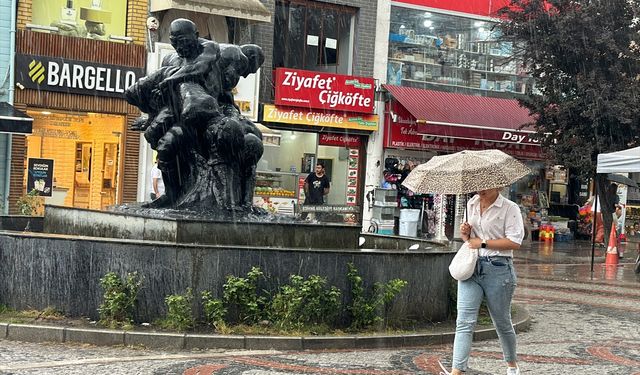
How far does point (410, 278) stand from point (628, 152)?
990 cm

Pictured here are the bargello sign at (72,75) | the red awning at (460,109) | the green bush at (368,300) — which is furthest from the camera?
the red awning at (460,109)

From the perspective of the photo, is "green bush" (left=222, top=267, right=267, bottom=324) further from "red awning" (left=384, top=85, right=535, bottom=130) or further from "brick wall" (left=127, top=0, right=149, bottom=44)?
"red awning" (left=384, top=85, right=535, bottom=130)

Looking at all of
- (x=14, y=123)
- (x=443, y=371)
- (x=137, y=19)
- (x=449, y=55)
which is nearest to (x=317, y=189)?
(x=137, y=19)

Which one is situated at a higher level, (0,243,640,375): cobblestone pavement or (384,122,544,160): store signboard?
(384,122,544,160): store signboard

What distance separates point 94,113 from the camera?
82.9 feet

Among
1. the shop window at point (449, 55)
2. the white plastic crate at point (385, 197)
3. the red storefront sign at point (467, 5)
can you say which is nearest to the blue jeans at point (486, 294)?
the white plastic crate at point (385, 197)

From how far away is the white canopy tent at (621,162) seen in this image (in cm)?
1897

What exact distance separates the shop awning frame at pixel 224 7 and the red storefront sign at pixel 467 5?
5.41m

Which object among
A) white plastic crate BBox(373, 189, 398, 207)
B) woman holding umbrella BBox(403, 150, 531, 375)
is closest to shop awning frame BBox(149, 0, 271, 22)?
white plastic crate BBox(373, 189, 398, 207)

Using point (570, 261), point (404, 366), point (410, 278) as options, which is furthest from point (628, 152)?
point (404, 366)

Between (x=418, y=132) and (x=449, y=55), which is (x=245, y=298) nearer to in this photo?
(x=418, y=132)

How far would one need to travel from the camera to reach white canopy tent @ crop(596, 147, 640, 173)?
19.0m

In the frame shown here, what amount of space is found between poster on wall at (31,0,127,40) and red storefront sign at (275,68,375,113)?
438cm

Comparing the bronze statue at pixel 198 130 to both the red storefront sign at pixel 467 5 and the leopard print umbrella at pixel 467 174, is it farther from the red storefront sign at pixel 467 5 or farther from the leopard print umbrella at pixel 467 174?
the red storefront sign at pixel 467 5
